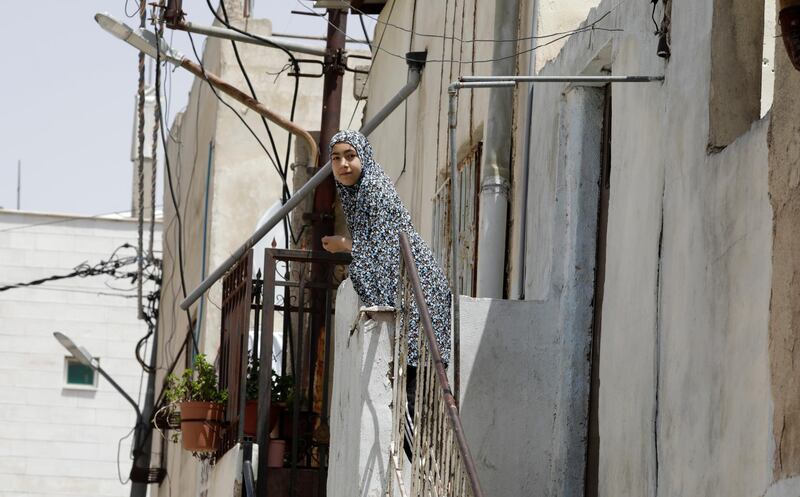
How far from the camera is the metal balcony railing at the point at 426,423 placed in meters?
6.07

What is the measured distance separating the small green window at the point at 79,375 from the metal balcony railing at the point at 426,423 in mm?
23402

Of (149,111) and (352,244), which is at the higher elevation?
(149,111)

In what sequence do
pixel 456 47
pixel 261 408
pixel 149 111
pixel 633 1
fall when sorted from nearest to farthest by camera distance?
pixel 633 1, pixel 261 408, pixel 456 47, pixel 149 111

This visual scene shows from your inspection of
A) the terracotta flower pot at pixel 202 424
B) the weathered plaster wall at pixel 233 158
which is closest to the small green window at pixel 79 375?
the weathered plaster wall at pixel 233 158

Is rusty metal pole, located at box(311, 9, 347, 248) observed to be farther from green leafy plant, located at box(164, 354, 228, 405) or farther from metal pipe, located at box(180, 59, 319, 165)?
green leafy plant, located at box(164, 354, 228, 405)

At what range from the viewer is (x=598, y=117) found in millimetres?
7816

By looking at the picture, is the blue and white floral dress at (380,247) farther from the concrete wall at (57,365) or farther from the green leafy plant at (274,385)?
the concrete wall at (57,365)

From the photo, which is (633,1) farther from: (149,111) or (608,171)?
(149,111)

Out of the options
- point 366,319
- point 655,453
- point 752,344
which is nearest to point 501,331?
point 366,319

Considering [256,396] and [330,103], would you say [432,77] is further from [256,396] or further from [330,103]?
[256,396]

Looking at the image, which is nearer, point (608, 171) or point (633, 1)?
point (633, 1)

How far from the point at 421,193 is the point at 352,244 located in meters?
4.14

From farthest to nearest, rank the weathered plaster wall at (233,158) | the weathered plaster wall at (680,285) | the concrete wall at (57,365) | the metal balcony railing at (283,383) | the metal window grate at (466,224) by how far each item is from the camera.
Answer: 1. the concrete wall at (57,365)
2. the weathered plaster wall at (233,158)
3. the metal balcony railing at (283,383)
4. the metal window grate at (466,224)
5. the weathered plaster wall at (680,285)

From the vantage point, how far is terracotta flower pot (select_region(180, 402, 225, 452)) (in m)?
11.0
